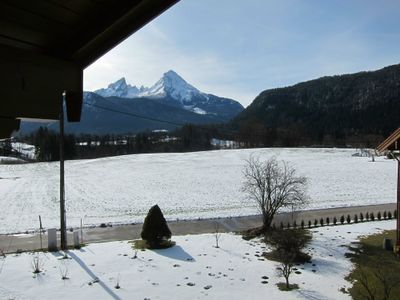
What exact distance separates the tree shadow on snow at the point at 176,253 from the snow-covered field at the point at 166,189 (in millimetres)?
11510

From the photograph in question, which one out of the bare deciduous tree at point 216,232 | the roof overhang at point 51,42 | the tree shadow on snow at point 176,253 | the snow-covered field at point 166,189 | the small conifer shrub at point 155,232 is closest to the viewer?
the roof overhang at point 51,42

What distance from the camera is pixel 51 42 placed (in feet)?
11.8

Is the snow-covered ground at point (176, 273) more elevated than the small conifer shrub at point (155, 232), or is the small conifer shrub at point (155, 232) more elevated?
the small conifer shrub at point (155, 232)

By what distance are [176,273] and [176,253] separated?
310cm

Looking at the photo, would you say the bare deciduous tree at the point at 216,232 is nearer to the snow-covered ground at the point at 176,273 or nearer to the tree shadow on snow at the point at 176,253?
the snow-covered ground at the point at 176,273

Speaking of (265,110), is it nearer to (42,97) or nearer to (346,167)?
(346,167)

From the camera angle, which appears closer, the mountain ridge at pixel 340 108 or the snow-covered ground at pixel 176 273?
the snow-covered ground at pixel 176 273

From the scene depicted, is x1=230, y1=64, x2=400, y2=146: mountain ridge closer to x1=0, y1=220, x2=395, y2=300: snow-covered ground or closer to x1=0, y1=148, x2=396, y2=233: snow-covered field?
x1=0, y1=148, x2=396, y2=233: snow-covered field

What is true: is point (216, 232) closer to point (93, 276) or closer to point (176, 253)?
point (176, 253)

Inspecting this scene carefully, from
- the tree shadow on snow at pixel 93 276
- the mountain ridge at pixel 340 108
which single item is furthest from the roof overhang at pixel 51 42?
the mountain ridge at pixel 340 108

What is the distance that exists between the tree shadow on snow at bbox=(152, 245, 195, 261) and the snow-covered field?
453 inches

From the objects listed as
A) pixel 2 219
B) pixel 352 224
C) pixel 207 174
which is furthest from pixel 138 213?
pixel 207 174

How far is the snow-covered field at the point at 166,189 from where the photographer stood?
35125 millimetres

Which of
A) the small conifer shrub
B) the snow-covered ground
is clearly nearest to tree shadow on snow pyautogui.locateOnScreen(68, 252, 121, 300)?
the snow-covered ground
